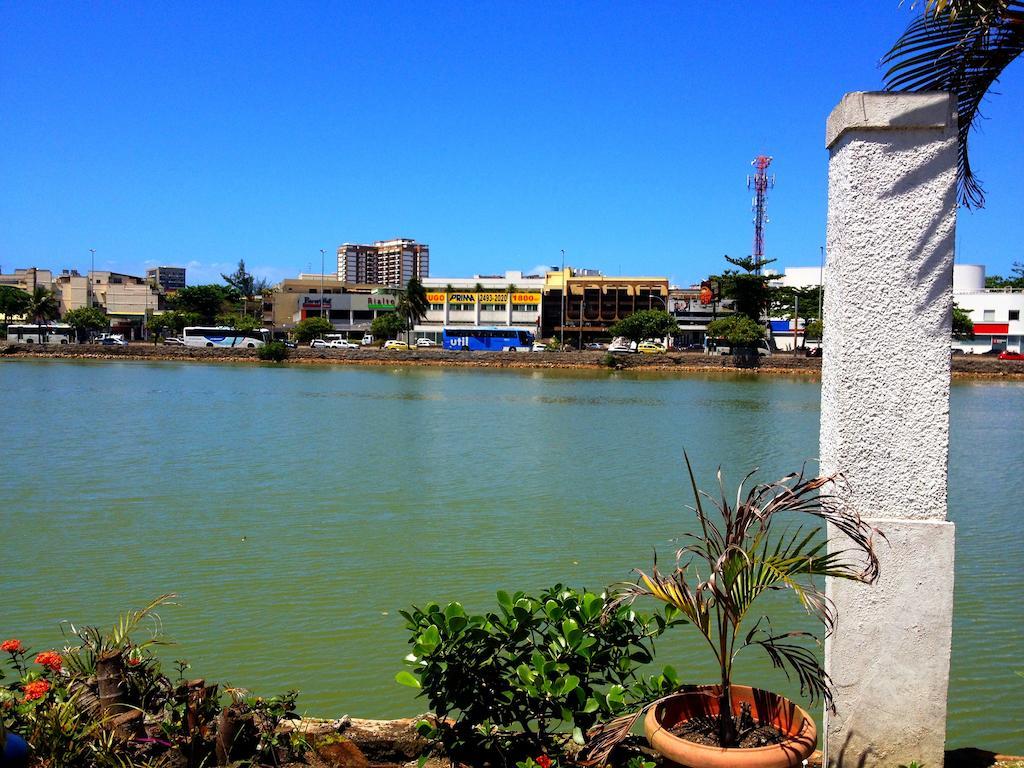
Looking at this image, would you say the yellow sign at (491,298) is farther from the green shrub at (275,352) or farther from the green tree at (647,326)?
the green shrub at (275,352)

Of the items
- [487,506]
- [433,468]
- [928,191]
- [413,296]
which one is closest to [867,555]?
[928,191]

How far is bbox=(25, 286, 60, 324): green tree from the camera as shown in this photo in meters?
86.6

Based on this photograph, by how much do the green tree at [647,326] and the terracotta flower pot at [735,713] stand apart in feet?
259

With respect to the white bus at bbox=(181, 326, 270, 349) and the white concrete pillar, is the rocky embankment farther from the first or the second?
the white concrete pillar

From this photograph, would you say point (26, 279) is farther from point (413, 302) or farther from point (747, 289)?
point (747, 289)

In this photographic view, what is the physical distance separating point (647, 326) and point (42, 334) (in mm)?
57728

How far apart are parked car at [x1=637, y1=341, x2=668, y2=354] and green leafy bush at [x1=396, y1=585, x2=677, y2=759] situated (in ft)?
231

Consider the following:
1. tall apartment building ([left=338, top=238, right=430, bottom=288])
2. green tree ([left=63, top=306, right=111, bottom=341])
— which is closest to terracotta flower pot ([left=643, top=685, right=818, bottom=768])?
green tree ([left=63, top=306, right=111, bottom=341])

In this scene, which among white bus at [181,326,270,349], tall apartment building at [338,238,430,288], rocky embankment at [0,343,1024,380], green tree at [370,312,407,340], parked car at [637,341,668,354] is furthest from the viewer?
tall apartment building at [338,238,430,288]

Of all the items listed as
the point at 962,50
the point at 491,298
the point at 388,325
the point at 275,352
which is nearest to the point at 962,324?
the point at 491,298

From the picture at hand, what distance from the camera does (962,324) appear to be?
70688mm

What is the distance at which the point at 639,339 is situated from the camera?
83312mm

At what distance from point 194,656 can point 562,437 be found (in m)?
16.5

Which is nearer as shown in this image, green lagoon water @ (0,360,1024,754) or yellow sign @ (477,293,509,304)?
green lagoon water @ (0,360,1024,754)
